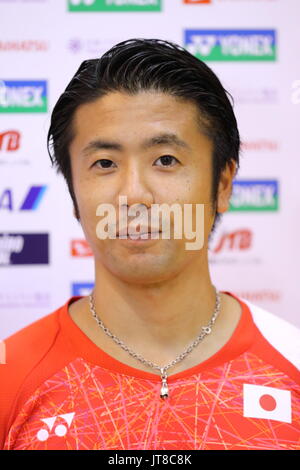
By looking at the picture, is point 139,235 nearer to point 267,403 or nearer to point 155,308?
point 155,308

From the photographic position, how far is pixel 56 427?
47.8 inches

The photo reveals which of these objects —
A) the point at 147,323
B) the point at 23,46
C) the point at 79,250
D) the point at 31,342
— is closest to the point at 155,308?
the point at 147,323

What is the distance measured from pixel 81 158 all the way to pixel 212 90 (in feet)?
1.10

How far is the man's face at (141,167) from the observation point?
123 cm

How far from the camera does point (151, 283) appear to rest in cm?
131

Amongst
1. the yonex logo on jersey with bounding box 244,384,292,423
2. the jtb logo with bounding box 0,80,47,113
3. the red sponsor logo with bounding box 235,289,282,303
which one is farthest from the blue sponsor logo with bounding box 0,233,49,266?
the yonex logo on jersey with bounding box 244,384,292,423

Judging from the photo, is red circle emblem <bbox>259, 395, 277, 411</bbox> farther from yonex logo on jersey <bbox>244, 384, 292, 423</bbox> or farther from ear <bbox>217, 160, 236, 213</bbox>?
ear <bbox>217, 160, 236, 213</bbox>

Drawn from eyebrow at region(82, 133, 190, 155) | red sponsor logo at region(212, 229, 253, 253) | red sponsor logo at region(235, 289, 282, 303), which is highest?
eyebrow at region(82, 133, 190, 155)

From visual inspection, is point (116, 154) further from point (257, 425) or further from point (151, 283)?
point (257, 425)

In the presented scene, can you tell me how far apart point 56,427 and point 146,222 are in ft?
1.50

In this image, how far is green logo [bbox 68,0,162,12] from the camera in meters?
2.14

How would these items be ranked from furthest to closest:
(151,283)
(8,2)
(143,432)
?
(8,2) < (151,283) < (143,432)

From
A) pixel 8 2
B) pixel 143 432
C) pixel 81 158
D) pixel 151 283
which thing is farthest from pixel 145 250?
pixel 8 2

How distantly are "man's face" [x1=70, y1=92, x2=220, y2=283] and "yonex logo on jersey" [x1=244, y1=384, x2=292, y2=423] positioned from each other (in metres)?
0.31
